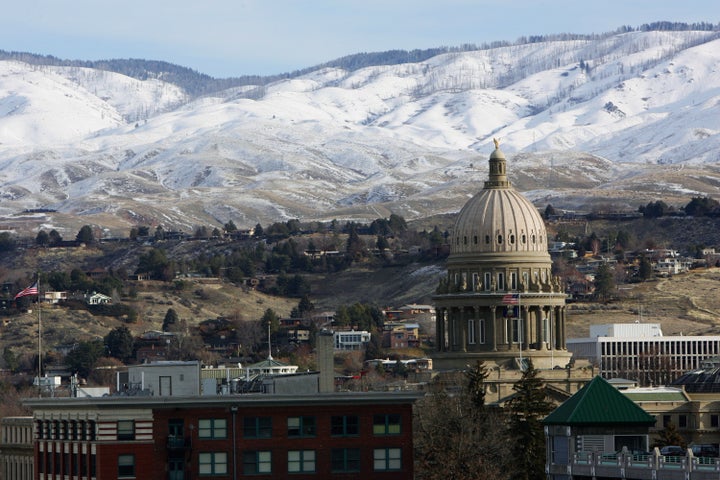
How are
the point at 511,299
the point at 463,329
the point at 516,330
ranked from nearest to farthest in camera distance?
the point at 511,299 → the point at 516,330 → the point at 463,329

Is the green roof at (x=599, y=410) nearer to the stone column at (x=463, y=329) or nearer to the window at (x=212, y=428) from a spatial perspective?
the window at (x=212, y=428)

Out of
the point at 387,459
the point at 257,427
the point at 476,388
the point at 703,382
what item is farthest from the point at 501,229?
the point at 257,427

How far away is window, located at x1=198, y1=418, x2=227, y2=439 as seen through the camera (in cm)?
11412

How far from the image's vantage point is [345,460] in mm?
115250

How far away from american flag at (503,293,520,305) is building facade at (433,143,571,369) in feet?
0.25

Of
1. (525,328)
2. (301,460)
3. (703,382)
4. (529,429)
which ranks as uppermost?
(525,328)

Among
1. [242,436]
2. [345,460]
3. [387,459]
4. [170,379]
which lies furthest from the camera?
[170,379]

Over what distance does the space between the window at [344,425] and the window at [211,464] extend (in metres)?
5.40

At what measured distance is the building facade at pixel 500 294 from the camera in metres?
191

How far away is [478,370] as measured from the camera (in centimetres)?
16050

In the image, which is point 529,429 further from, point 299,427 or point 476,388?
point 299,427

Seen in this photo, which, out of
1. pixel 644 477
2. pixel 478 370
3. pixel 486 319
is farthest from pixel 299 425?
pixel 486 319

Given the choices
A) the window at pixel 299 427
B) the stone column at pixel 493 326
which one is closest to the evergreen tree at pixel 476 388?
the stone column at pixel 493 326

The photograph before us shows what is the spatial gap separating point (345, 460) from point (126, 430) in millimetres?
10380
